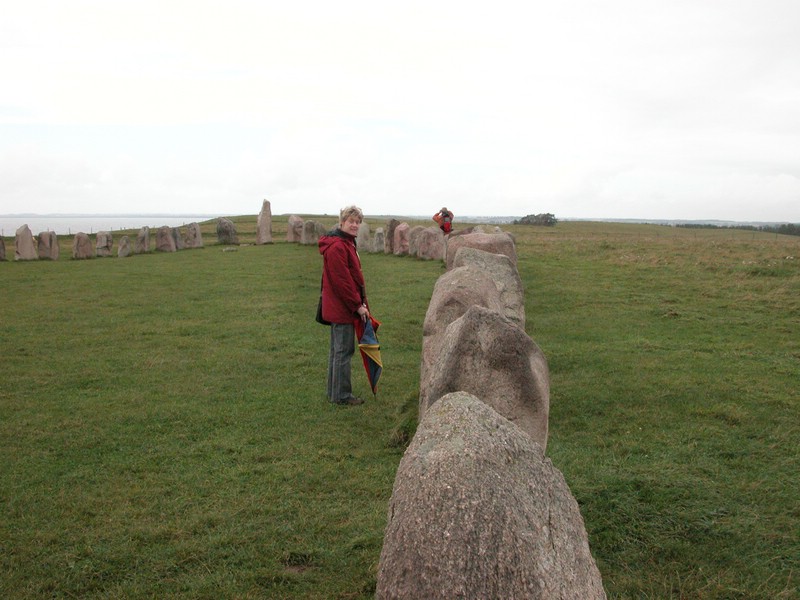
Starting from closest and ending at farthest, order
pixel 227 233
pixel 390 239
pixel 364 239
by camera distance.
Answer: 1. pixel 390 239
2. pixel 364 239
3. pixel 227 233

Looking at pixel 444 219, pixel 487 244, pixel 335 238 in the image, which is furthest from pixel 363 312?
pixel 444 219

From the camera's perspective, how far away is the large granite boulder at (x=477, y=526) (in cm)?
294

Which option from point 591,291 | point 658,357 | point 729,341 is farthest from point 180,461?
point 591,291

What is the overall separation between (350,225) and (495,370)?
3691 mm

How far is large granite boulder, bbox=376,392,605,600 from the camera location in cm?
294

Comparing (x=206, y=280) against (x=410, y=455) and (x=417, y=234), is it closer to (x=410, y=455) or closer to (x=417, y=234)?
(x=417, y=234)

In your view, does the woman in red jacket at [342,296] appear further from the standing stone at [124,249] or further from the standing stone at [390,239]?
the standing stone at [124,249]

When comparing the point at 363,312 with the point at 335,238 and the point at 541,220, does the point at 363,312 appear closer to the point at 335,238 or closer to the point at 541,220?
the point at 335,238

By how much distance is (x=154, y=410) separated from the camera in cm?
905

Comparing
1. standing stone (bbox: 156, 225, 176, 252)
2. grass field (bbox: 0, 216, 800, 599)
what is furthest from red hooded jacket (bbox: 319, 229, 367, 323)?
standing stone (bbox: 156, 225, 176, 252)

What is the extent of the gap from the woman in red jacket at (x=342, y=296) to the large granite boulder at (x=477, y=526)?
5.85 m

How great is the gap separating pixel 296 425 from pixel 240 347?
4539 millimetres

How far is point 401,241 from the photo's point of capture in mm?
29438

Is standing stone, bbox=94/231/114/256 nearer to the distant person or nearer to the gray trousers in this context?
the distant person
